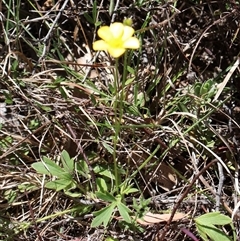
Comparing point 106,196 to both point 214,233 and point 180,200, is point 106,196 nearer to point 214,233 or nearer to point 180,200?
point 180,200

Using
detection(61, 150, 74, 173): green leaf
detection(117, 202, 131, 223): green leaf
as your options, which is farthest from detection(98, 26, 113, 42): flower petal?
detection(117, 202, 131, 223): green leaf

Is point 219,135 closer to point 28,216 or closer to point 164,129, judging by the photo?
point 164,129

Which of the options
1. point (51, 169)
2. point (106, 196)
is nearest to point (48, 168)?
point (51, 169)

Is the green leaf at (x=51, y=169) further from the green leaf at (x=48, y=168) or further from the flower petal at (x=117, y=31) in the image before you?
the flower petal at (x=117, y=31)

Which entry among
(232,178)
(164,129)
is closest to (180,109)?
(164,129)

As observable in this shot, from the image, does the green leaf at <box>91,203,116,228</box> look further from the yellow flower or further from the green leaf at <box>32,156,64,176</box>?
the yellow flower

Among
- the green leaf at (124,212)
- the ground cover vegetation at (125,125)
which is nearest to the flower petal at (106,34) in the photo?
the ground cover vegetation at (125,125)
